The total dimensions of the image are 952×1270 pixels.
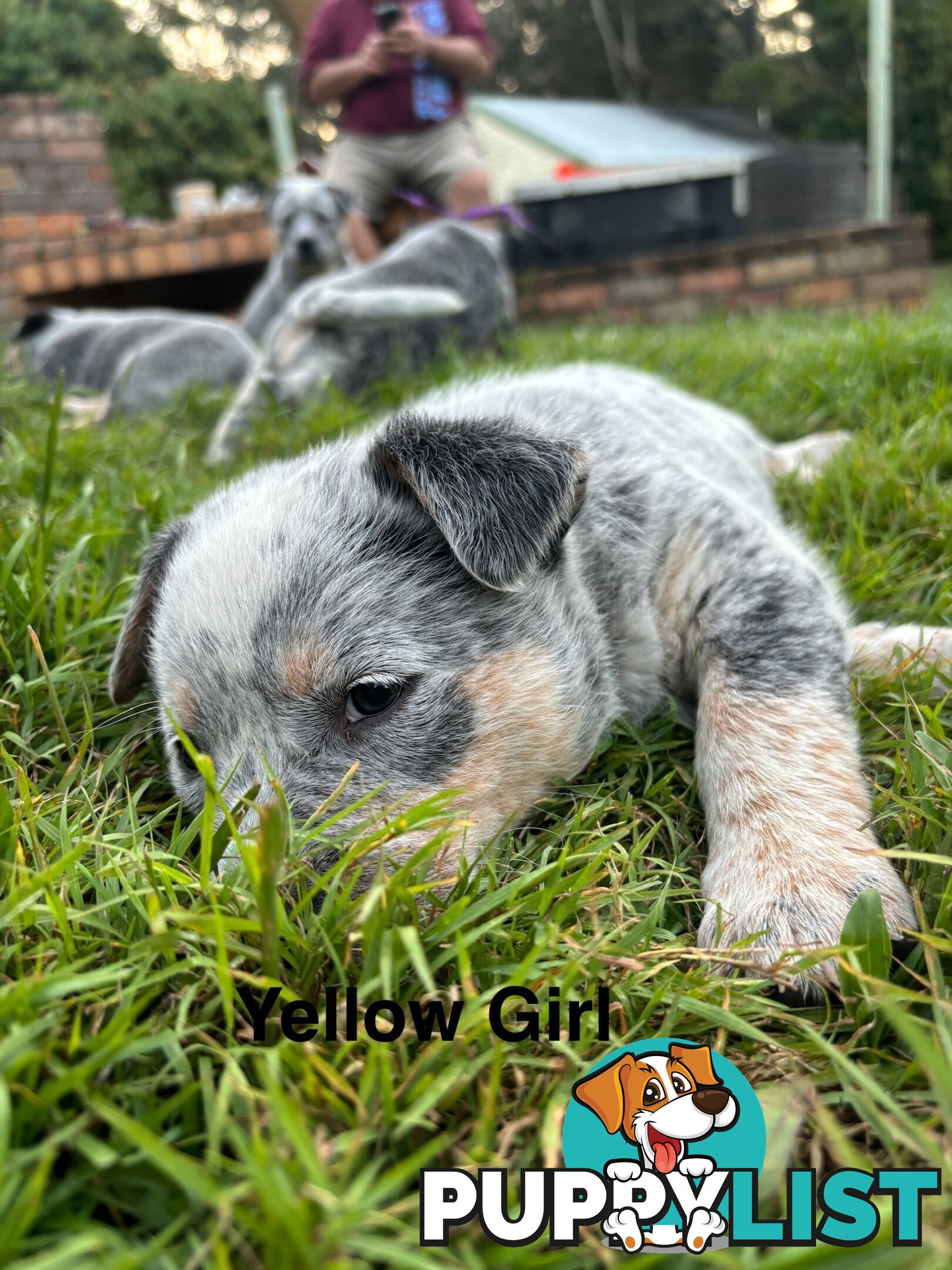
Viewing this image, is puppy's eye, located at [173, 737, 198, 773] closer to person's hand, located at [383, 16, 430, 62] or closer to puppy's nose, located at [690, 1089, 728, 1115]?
puppy's nose, located at [690, 1089, 728, 1115]

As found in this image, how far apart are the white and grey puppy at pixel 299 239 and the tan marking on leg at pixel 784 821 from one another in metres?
8.78

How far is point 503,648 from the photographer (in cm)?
242

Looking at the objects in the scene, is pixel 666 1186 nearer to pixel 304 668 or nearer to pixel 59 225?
pixel 304 668

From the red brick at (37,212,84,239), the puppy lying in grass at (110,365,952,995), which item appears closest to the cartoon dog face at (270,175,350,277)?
the red brick at (37,212,84,239)

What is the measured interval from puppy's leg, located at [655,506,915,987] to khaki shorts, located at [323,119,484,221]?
8.77m

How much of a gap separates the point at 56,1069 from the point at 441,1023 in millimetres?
585

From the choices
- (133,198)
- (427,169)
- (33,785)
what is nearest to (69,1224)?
(33,785)

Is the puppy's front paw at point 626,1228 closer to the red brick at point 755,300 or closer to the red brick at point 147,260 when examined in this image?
the red brick at point 755,300

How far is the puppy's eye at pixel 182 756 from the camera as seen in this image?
252 centimetres

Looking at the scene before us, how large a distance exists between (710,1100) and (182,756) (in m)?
1.58

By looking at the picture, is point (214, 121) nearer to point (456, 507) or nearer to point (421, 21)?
point (421, 21)

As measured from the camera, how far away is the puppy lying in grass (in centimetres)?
218

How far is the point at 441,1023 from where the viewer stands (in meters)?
1.62

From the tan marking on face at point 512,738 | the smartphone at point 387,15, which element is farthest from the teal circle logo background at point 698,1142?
the smartphone at point 387,15
